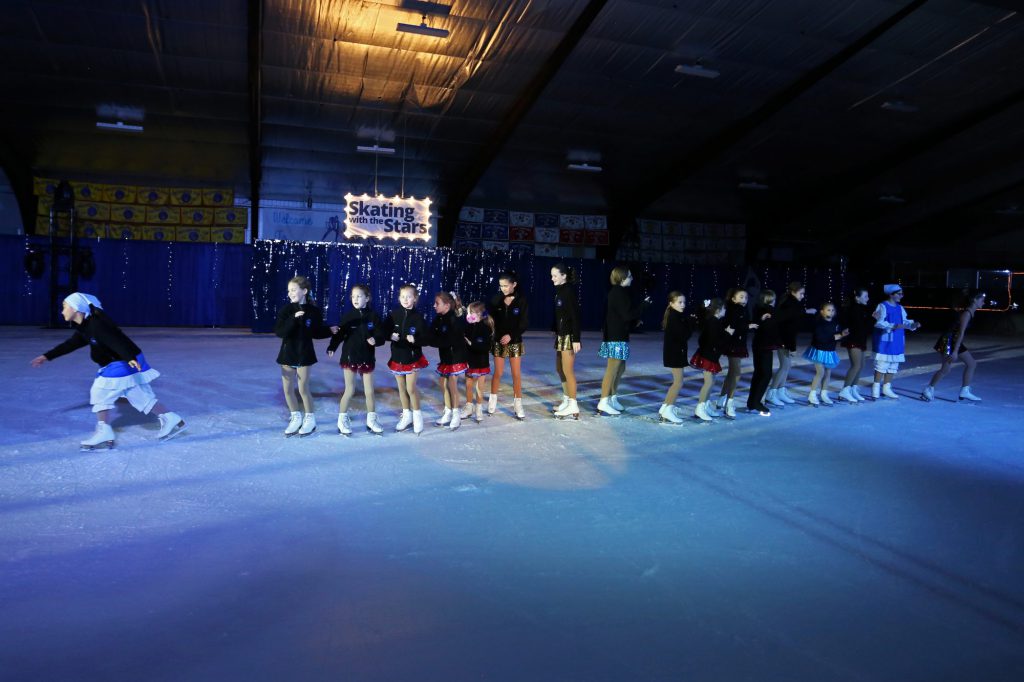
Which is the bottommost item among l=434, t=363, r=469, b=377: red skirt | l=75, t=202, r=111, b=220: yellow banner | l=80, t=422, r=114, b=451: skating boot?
l=80, t=422, r=114, b=451: skating boot

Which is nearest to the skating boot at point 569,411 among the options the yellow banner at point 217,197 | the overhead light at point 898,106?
the overhead light at point 898,106

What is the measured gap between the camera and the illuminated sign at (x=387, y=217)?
→ 15797mm

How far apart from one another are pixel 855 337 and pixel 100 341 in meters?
8.10

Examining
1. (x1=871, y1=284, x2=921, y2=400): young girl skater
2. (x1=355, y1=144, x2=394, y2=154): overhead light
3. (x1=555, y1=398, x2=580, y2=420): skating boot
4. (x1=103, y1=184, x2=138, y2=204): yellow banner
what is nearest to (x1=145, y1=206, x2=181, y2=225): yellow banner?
(x1=103, y1=184, x2=138, y2=204): yellow banner

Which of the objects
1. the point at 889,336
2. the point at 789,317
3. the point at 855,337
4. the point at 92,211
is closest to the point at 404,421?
the point at 789,317

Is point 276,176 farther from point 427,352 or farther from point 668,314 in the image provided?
point 668,314

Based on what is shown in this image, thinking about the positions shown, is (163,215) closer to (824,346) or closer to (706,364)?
(706,364)

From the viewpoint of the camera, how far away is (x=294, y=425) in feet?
19.2

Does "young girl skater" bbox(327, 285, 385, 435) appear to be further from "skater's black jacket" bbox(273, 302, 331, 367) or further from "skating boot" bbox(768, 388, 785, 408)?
"skating boot" bbox(768, 388, 785, 408)

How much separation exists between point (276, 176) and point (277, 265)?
290 centimetres

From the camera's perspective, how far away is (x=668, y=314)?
6.95m

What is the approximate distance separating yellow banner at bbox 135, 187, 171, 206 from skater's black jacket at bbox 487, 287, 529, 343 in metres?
14.6

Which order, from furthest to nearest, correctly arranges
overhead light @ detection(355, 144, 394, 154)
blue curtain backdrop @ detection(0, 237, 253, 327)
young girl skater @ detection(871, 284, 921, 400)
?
blue curtain backdrop @ detection(0, 237, 253, 327) < overhead light @ detection(355, 144, 394, 154) < young girl skater @ detection(871, 284, 921, 400)

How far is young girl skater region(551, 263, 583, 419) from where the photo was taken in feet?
22.0
